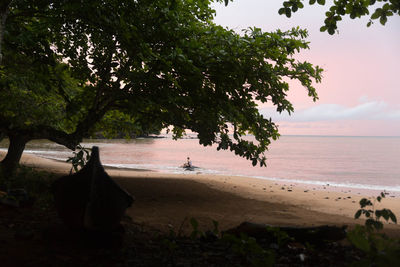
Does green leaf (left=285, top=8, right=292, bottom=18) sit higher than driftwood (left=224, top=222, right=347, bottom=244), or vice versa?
green leaf (left=285, top=8, right=292, bottom=18)

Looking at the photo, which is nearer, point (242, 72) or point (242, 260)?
point (242, 260)

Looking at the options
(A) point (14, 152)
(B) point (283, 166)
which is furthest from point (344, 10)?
(B) point (283, 166)

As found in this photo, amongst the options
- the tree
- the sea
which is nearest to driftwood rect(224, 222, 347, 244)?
the tree

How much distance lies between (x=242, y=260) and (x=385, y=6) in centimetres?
470

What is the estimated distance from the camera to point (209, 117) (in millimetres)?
8758

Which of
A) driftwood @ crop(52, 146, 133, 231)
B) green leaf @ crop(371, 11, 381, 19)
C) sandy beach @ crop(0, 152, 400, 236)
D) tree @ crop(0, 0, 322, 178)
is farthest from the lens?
sandy beach @ crop(0, 152, 400, 236)

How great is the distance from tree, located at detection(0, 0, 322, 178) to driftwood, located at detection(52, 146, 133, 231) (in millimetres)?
3350

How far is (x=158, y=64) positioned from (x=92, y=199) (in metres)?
4.46

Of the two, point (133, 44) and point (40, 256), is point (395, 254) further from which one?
point (133, 44)

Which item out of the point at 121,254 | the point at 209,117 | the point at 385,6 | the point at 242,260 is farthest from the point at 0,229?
the point at 385,6

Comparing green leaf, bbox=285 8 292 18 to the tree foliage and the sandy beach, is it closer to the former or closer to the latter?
the tree foliage

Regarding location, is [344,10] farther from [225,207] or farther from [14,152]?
[14,152]

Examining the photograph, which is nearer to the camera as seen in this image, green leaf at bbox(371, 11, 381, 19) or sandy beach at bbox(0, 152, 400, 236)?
green leaf at bbox(371, 11, 381, 19)

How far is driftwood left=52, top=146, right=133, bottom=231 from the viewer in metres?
4.53
